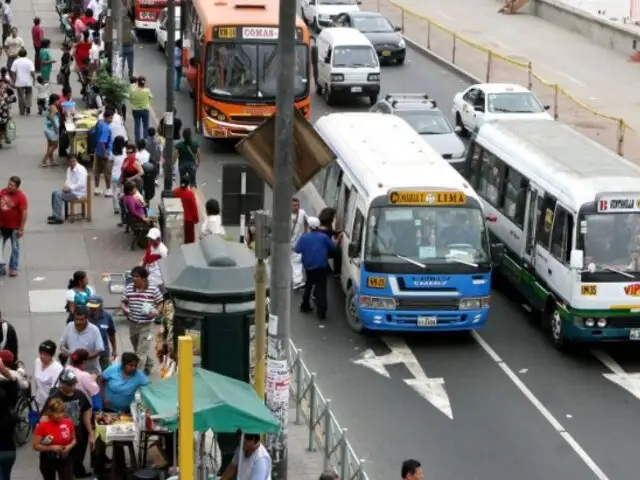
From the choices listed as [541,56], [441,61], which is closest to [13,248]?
[441,61]

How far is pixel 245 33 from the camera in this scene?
30.6m

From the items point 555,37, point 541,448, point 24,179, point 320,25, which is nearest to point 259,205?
point 541,448

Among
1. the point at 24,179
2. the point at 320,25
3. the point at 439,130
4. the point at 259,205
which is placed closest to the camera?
the point at 259,205

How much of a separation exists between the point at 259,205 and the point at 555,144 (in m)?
7.39

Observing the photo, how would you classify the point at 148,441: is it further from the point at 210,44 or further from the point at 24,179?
the point at 210,44

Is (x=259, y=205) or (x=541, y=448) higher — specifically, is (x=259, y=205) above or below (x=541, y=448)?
above

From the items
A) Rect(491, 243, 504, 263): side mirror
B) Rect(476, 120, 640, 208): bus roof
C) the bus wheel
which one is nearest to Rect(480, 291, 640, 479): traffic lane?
Rect(491, 243, 504, 263): side mirror

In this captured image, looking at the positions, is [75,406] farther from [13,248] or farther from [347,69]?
[347,69]

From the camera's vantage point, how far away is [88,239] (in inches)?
973

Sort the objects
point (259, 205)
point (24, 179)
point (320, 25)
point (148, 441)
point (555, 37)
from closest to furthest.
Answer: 1. point (148, 441)
2. point (259, 205)
3. point (24, 179)
4. point (320, 25)
5. point (555, 37)

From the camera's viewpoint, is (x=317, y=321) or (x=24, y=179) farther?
(x=24, y=179)

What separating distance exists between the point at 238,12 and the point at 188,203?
30.7ft

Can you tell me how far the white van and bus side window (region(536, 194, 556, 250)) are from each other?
16.1 meters

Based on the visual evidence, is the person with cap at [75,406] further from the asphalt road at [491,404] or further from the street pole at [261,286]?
the asphalt road at [491,404]
